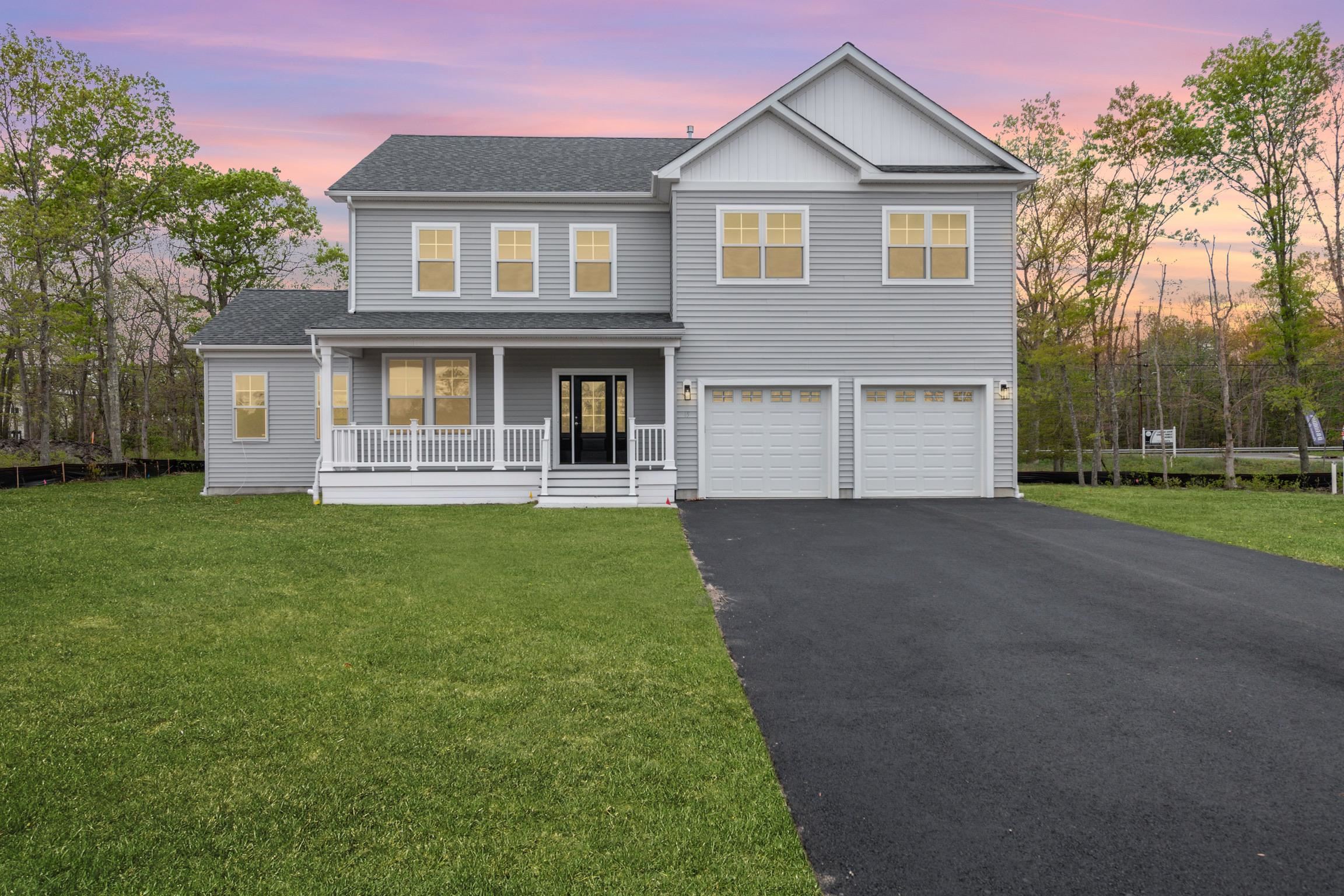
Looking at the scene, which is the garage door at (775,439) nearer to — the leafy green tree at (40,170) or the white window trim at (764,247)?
the white window trim at (764,247)

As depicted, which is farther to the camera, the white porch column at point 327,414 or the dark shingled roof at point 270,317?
the dark shingled roof at point 270,317

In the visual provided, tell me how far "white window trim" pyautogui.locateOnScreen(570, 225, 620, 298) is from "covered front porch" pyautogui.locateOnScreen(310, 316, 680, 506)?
1.16 m

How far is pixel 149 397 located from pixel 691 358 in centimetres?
3060

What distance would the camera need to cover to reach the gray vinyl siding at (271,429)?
1667 cm

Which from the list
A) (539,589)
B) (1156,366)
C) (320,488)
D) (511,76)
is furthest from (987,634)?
(1156,366)

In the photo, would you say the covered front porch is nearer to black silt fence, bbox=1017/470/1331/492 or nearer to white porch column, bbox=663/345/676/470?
white porch column, bbox=663/345/676/470

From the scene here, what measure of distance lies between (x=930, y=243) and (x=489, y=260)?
8.93 m

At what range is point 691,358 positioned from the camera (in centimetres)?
1403

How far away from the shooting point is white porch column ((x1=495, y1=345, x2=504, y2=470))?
13.5 meters

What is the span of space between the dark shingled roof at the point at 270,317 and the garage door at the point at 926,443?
484 inches

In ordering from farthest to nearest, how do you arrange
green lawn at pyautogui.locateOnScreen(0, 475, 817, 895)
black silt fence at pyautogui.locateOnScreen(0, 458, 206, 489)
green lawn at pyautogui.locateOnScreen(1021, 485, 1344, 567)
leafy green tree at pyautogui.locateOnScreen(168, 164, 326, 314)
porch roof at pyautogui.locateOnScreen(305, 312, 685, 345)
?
leafy green tree at pyautogui.locateOnScreen(168, 164, 326, 314) → black silt fence at pyautogui.locateOnScreen(0, 458, 206, 489) → porch roof at pyautogui.locateOnScreen(305, 312, 685, 345) → green lawn at pyautogui.locateOnScreen(1021, 485, 1344, 567) → green lawn at pyautogui.locateOnScreen(0, 475, 817, 895)

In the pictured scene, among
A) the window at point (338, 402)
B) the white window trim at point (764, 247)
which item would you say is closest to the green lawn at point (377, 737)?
the white window trim at point (764, 247)

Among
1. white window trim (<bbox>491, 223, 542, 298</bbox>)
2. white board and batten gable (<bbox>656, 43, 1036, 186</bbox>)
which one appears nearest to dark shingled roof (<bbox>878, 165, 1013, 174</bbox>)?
white board and batten gable (<bbox>656, 43, 1036, 186</bbox>)

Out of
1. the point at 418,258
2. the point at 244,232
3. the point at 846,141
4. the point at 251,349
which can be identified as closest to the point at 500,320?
the point at 418,258
